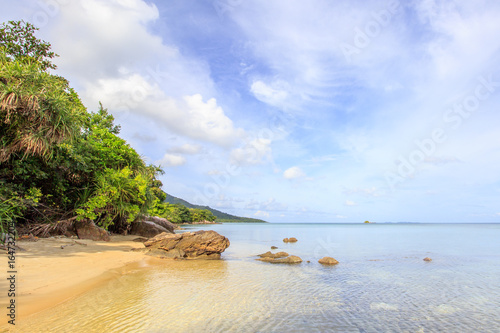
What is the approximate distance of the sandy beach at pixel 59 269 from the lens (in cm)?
706

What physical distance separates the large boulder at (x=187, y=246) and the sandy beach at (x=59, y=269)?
1320 mm

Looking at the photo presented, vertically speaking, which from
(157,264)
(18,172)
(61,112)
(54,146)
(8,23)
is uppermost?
(8,23)

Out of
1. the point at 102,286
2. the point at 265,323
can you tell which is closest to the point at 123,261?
the point at 102,286

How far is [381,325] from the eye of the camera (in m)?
6.71

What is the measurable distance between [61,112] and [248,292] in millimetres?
11742

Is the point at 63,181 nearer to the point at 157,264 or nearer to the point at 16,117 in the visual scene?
the point at 16,117

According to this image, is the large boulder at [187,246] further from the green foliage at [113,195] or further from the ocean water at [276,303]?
the green foliage at [113,195]

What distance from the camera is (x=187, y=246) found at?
55.2ft

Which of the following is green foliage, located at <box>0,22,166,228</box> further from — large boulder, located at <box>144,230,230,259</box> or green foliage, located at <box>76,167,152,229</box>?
large boulder, located at <box>144,230,230,259</box>

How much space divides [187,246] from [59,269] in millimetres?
7637

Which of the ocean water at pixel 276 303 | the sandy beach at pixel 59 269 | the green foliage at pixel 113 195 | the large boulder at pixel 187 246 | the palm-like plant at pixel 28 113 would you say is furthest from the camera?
the green foliage at pixel 113 195

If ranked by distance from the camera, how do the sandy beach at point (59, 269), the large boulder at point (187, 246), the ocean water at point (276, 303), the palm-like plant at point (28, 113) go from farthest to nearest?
the large boulder at point (187, 246) < the palm-like plant at point (28, 113) < the sandy beach at point (59, 269) < the ocean water at point (276, 303)

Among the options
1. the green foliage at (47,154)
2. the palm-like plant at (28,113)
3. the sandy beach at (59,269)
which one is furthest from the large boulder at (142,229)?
the palm-like plant at (28,113)

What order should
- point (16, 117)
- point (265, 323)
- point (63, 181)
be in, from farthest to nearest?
point (63, 181), point (16, 117), point (265, 323)
